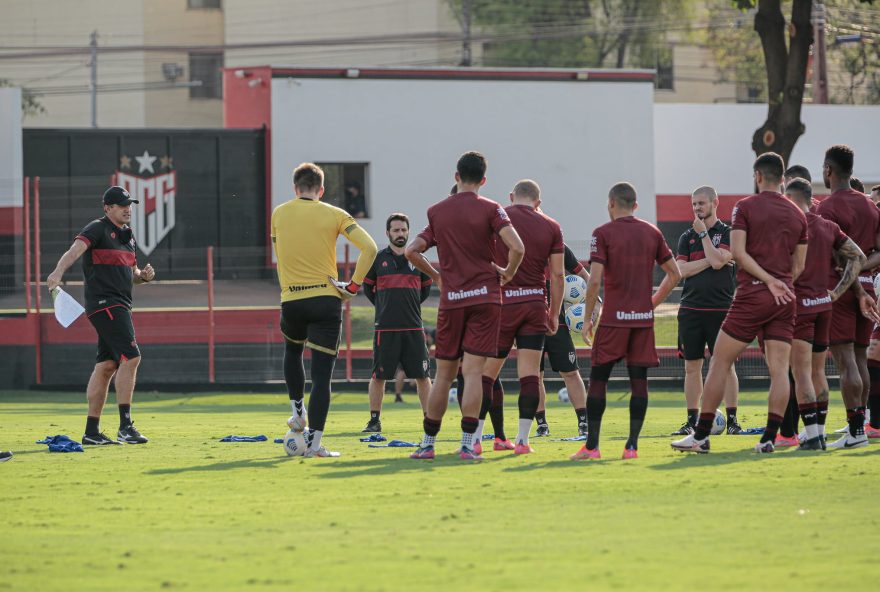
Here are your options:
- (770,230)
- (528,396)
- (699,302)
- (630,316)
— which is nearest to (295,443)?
(528,396)

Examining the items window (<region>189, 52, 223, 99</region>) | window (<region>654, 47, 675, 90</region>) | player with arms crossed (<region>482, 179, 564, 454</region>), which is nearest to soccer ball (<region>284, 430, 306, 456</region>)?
player with arms crossed (<region>482, 179, 564, 454</region>)

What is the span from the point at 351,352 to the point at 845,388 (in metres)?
12.3

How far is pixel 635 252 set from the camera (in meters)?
9.64

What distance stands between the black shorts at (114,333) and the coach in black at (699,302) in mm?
4920

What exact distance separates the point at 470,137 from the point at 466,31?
1476cm

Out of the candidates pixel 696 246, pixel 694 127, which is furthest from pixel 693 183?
pixel 696 246

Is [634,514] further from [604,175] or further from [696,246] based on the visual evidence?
[604,175]

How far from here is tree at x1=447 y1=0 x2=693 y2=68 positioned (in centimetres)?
4950

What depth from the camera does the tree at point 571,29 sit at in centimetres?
4950

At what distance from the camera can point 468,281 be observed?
9.53m

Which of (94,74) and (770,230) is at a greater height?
(94,74)

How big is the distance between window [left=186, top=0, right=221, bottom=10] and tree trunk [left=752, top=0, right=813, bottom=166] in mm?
34088

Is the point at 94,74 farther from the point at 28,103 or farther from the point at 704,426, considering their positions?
the point at 704,426

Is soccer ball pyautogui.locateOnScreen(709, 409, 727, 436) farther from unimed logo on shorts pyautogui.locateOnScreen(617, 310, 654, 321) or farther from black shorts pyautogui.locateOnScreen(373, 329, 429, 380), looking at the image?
black shorts pyautogui.locateOnScreen(373, 329, 429, 380)
